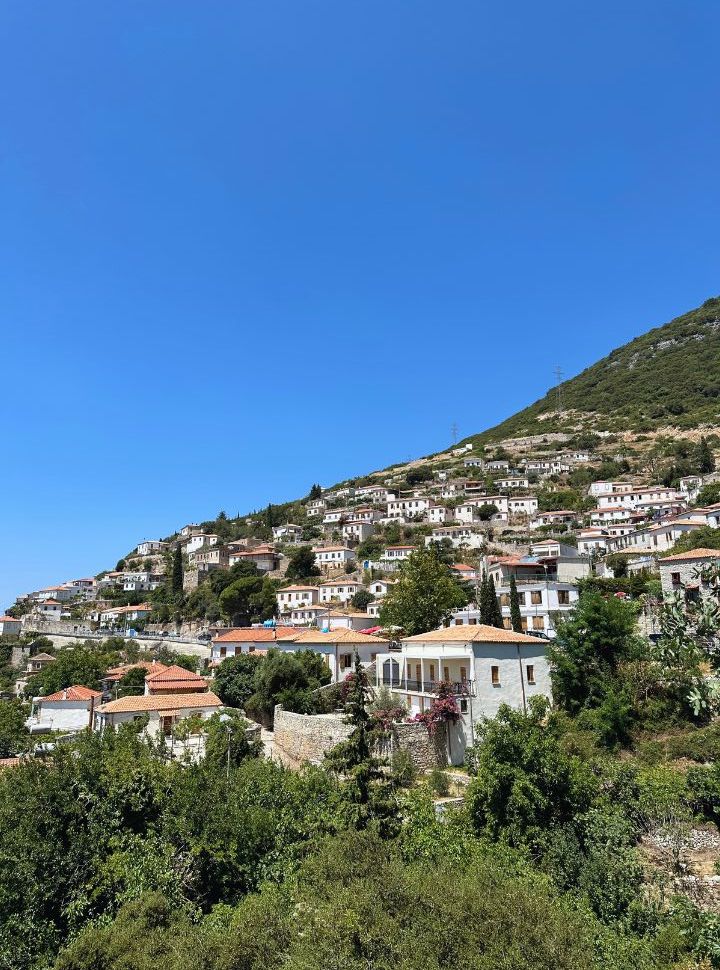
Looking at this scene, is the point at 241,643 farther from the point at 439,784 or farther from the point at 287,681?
the point at 439,784

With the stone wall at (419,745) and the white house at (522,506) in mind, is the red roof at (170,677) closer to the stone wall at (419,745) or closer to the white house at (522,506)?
the stone wall at (419,745)

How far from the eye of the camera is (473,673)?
1062 inches

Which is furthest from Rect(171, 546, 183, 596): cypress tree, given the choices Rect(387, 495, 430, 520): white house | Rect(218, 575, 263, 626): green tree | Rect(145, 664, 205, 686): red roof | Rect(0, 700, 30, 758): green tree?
Rect(0, 700, 30, 758): green tree

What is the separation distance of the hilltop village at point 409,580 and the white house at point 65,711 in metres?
0.15

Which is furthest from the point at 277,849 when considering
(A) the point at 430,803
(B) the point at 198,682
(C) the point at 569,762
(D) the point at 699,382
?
(D) the point at 699,382

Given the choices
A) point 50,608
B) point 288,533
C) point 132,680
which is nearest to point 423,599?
point 132,680

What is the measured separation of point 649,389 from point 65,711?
142458mm

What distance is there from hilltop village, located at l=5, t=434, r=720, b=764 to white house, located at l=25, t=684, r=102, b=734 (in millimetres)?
152

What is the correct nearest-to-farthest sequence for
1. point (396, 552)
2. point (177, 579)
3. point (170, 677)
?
point (170, 677)
point (396, 552)
point (177, 579)

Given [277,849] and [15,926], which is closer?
[15,926]

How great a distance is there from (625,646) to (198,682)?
106 feet

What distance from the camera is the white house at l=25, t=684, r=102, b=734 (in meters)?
46.1

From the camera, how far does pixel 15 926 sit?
1542cm

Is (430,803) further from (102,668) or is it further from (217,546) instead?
(217,546)
